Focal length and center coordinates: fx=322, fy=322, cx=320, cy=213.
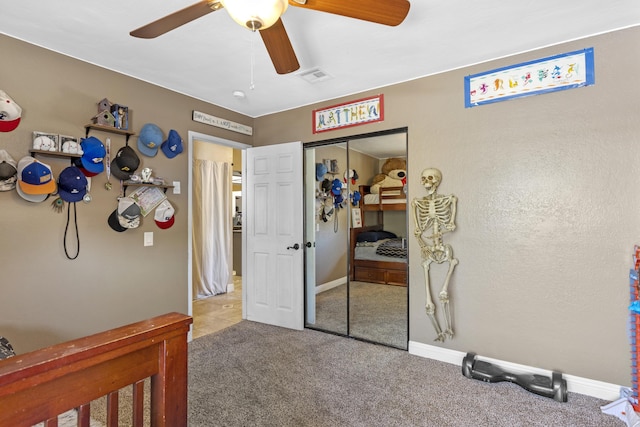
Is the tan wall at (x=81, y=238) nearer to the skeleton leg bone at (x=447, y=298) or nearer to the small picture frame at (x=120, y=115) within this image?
the small picture frame at (x=120, y=115)

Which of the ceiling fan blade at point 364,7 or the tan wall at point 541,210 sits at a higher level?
the ceiling fan blade at point 364,7

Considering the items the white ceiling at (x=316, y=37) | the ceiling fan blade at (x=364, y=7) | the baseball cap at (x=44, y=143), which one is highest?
the white ceiling at (x=316, y=37)

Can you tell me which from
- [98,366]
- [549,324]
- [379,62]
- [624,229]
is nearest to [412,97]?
[379,62]

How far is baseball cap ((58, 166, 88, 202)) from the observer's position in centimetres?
238

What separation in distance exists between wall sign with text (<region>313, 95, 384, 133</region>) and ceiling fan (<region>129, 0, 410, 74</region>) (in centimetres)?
158

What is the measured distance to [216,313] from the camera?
4.24 meters

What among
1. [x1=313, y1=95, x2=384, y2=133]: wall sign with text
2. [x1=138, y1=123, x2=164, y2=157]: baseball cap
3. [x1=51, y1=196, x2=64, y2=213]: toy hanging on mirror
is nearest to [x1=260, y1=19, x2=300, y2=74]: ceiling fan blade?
[x1=313, y1=95, x2=384, y2=133]: wall sign with text

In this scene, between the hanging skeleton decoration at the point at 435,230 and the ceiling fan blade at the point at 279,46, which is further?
the hanging skeleton decoration at the point at 435,230

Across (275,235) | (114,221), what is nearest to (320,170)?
(275,235)

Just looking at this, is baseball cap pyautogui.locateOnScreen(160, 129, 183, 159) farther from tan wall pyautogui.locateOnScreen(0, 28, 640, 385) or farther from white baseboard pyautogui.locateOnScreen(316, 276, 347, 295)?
white baseboard pyautogui.locateOnScreen(316, 276, 347, 295)

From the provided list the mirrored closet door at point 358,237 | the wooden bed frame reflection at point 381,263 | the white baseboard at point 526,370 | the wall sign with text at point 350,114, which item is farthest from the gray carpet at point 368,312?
the wall sign with text at point 350,114

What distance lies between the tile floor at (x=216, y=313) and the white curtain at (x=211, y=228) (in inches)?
10.8

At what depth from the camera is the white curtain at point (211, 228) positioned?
16.3 ft

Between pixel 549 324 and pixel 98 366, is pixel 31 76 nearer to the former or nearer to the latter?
pixel 98 366
